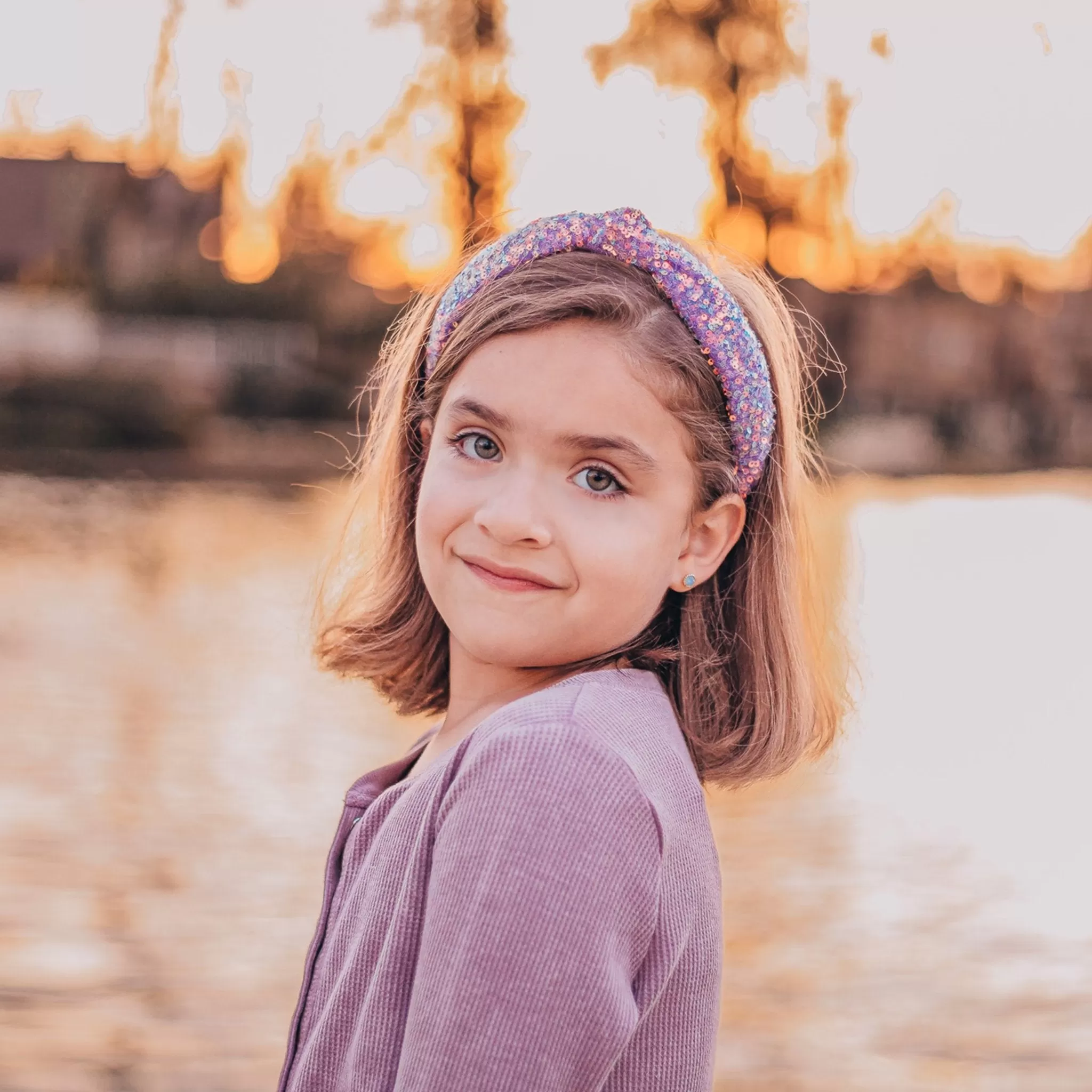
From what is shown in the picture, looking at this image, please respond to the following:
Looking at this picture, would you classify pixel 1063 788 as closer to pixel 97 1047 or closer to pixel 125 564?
pixel 97 1047

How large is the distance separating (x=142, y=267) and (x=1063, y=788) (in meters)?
26.3

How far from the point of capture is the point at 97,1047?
3352 millimetres

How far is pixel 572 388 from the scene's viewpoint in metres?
1.44

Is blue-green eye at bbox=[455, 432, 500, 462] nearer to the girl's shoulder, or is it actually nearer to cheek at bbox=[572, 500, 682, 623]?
cheek at bbox=[572, 500, 682, 623]

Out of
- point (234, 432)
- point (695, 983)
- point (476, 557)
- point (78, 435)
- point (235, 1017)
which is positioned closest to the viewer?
point (695, 983)

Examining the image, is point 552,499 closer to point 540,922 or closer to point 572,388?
point 572,388

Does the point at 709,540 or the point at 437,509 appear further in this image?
the point at 709,540

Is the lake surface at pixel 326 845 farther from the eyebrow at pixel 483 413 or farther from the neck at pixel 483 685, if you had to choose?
the eyebrow at pixel 483 413

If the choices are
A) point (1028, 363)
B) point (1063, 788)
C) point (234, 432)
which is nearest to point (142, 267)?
point (234, 432)

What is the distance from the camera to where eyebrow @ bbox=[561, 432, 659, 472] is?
4.67 ft

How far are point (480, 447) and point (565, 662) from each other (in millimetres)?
228

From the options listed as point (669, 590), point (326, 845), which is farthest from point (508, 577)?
point (326, 845)

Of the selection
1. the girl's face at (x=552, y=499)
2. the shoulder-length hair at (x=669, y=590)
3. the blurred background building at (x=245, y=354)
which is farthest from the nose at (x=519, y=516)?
the blurred background building at (x=245, y=354)

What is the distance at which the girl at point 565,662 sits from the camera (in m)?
1.13
